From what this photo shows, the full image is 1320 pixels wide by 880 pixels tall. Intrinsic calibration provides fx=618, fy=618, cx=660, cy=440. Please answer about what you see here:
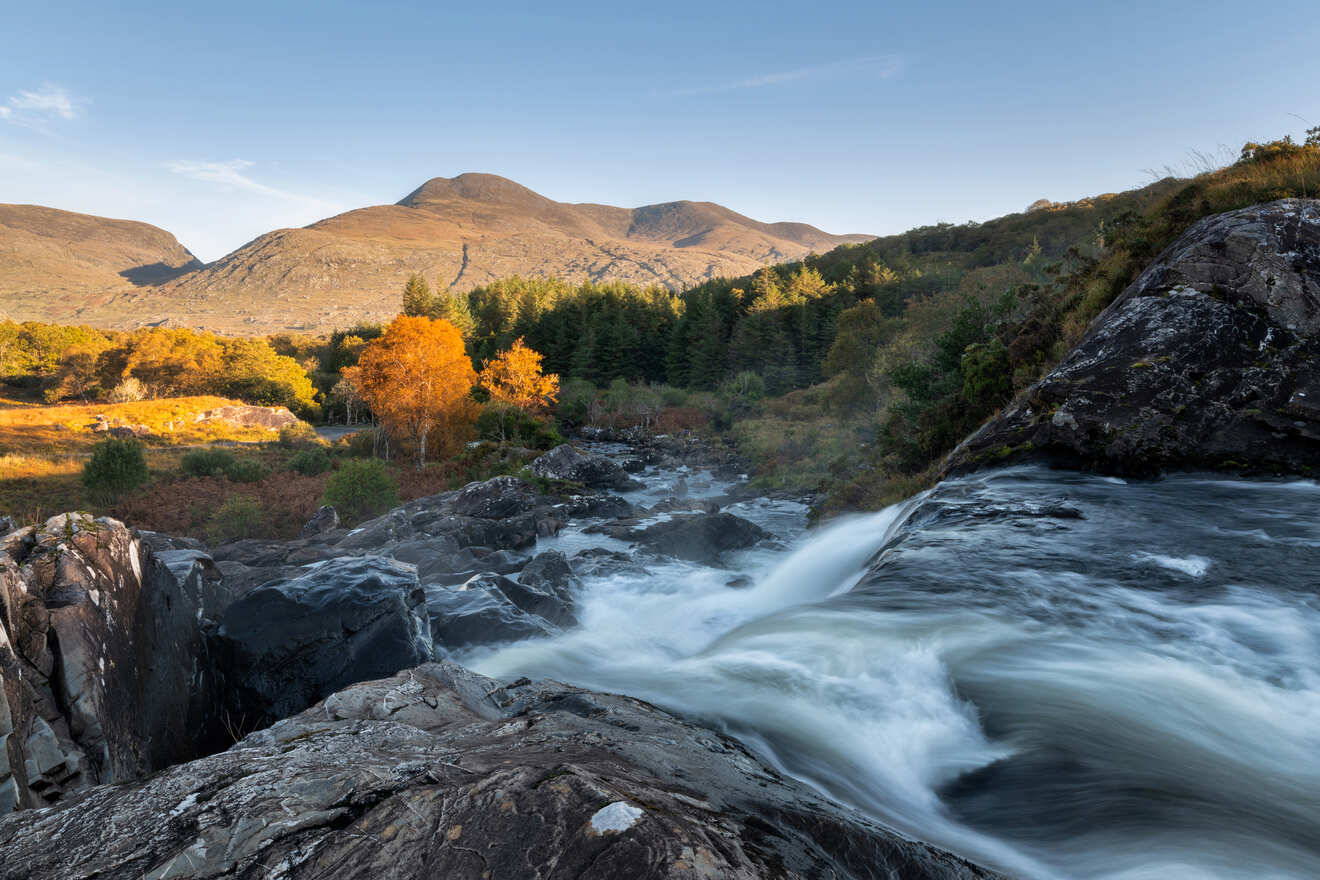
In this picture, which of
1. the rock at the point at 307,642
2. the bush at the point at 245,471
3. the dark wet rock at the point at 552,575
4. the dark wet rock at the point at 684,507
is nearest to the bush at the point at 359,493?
the bush at the point at 245,471

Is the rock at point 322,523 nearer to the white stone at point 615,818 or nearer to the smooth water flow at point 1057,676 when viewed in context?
the smooth water flow at point 1057,676

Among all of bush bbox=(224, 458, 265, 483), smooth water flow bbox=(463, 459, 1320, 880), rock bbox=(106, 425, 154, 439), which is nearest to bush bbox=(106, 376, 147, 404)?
rock bbox=(106, 425, 154, 439)

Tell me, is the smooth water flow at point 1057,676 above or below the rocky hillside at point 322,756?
below

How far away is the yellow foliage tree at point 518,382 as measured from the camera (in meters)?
40.5

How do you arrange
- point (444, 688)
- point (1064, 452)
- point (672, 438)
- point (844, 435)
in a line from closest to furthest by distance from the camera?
point (444, 688), point (1064, 452), point (844, 435), point (672, 438)

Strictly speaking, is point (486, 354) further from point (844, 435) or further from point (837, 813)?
point (837, 813)

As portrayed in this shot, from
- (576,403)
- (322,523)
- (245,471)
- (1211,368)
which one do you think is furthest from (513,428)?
(1211,368)

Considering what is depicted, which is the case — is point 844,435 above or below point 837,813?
below


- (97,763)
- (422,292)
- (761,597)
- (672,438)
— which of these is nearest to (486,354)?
(422,292)

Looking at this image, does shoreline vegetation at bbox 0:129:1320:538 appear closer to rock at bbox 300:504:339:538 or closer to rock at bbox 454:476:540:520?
rock at bbox 300:504:339:538

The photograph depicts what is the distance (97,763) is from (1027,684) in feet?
21.1

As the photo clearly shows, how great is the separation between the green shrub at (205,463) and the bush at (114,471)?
13.5ft

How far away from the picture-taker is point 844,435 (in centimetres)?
2984

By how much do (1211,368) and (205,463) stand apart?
35297 millimetres
